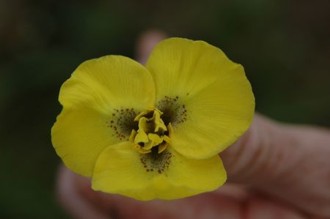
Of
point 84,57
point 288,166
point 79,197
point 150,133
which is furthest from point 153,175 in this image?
point 84,57

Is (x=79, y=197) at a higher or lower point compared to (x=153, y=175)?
higher

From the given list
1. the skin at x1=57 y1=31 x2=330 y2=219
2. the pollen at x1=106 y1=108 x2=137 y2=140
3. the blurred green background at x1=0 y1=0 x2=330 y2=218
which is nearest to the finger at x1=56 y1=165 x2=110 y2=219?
the skin at x1=57 y1=31 x2=330 y2=219

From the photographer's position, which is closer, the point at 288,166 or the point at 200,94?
the point at 200,94

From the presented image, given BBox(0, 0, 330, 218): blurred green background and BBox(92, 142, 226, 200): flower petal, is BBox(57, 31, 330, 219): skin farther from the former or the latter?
BBox(0, 0, 330, 218): blurred green background

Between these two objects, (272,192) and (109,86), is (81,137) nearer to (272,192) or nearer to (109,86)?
(109,86)

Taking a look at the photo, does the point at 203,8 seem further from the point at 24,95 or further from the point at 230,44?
the point at 24,95

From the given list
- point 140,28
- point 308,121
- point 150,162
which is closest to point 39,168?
point 140,28
